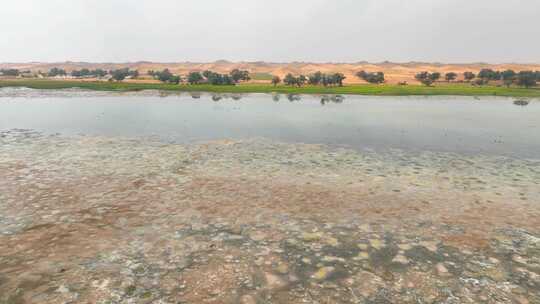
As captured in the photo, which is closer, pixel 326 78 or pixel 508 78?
pixel 326 78

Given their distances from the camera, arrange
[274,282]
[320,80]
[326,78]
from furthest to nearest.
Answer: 1. [320,80]
2. [326,78]
3. [274,282]

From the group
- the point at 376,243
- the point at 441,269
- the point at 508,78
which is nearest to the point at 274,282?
the point at 376,243

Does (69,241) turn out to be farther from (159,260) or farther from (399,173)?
Result: (399,173)

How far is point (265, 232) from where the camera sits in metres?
10.7

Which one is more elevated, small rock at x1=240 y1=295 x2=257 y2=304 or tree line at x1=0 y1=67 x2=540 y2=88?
tree line at x1=0 y1=67 x2=540 y2=88

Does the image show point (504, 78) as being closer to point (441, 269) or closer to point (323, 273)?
point (441, 269)

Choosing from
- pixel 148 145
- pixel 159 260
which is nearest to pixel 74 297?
pixel 159 260

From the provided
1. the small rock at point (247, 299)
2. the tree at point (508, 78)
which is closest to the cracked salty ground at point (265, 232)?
the small rock at point (247, 299)

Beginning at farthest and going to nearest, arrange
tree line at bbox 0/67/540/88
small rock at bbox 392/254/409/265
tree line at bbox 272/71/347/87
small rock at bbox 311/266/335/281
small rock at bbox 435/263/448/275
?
tree line at bbox 0/67/540/88 < tree line at bbox 272/71/347/87 < small rock at bbox 392/254/409/265 < small rock at bbox 435/263/448/275 < small rock at bbox 311/266/335/281

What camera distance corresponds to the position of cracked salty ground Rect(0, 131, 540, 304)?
7.71 m

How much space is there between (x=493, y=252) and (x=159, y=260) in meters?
8.87

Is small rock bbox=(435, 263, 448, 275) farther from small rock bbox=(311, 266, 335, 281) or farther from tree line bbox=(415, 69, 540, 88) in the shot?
tree line bbox=(415, 69, 540, 88)

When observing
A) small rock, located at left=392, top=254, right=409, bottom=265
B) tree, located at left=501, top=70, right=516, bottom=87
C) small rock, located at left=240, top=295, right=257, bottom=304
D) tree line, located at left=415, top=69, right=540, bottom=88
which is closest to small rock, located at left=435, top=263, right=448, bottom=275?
small rock, located at left=392, top=254, right=409, bottom=265

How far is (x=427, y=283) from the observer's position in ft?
26.2
